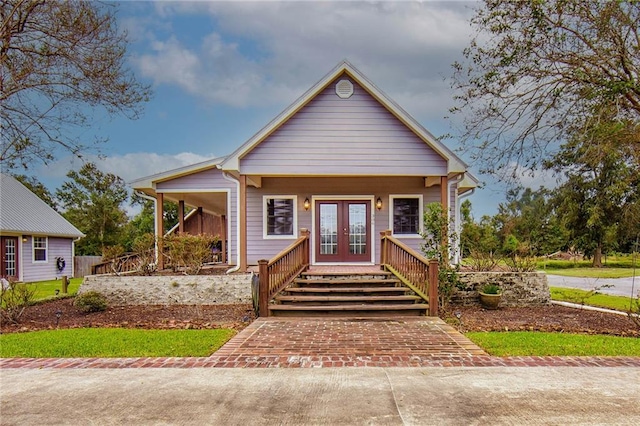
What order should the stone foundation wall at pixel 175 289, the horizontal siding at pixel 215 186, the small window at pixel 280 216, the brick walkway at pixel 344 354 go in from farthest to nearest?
the horizontal siding at pixel 215 186
the small window at pixel 280 216
the stone foundation wall at pixel 175 289
the brick walkway at pixel 344 354

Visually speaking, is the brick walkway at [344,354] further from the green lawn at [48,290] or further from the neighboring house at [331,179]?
the green lawn at [48,290]

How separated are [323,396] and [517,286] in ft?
25.7

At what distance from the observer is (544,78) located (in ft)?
30.3

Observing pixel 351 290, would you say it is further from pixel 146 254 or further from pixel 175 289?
pixel 146 254

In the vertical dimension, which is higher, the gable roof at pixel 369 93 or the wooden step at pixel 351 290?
the gable roof at pixel 369 93

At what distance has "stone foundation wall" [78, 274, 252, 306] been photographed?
9.54 m

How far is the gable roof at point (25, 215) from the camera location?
57.2ft

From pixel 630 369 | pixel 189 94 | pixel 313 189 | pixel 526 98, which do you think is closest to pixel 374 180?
pixel 313 189

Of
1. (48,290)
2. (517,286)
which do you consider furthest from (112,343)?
(48,290)

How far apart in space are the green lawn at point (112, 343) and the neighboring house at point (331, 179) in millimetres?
3916

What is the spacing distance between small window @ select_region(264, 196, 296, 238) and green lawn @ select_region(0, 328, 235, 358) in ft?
19.0

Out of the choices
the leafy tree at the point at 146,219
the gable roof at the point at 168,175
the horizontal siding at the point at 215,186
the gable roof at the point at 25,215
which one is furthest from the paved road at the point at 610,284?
the leafy tree at the point at 146,219

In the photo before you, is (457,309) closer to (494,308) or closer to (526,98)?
(494,308)

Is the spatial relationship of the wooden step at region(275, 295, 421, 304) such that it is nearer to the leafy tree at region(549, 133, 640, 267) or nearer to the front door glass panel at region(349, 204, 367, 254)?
the front door glass panel at region(349, 204, 367, 254)
